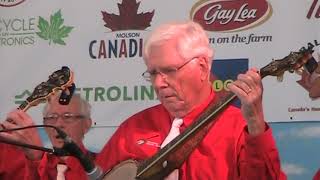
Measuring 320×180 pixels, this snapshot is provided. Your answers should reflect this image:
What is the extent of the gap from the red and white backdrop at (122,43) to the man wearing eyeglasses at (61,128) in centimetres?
4

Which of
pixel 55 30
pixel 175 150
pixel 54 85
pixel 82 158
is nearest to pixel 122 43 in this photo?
pixel 55 30

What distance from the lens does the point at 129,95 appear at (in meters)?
2.72

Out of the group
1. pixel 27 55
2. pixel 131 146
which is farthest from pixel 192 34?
pixel 27 55

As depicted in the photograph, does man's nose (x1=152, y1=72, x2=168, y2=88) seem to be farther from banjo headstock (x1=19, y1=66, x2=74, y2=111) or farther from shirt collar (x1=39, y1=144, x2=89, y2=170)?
shirt collar (x1=39, y1=144, x2=89, y2=170)

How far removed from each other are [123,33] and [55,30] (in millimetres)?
258

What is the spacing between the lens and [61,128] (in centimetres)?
270

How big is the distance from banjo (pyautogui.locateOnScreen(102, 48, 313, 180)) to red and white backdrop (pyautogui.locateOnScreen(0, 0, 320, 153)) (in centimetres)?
41

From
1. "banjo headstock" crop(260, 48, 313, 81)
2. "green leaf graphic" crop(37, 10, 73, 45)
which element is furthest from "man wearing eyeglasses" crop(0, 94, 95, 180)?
"banjo headstock" crop(260, 48, 313, 81)

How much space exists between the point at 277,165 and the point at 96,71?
3.01 feet

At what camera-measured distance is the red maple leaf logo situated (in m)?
2.72

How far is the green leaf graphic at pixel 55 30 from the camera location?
282 centimetres

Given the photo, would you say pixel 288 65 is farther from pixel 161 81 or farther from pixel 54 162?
pixel 54 162

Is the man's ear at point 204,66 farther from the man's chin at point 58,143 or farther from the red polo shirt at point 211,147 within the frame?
the man's chin at point 58,143

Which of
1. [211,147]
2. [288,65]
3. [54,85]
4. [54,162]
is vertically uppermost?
[288,65]
